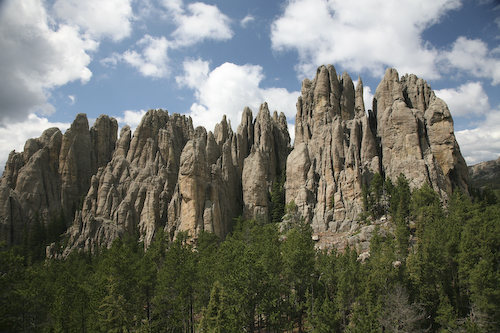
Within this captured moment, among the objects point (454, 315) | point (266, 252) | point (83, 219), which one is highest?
point (83, 219)

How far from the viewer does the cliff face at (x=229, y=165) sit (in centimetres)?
6400

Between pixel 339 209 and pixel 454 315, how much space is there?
34.3 meters

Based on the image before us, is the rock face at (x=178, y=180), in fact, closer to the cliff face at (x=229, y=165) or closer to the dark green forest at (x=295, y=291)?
the cliff face at (x=229, y=165)

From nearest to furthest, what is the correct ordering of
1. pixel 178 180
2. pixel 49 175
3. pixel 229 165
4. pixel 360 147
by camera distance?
pixel 178 180 < pixel 360 147 < pixel 229 165 < pixel 49 175

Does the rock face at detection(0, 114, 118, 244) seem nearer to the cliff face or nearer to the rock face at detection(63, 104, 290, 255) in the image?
the cliff face

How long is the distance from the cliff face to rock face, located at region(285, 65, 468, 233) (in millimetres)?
210

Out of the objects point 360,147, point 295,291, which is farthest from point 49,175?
point 295,291

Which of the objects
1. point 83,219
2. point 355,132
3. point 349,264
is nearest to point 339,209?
point 355,132

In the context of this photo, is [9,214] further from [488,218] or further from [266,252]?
[488,218]

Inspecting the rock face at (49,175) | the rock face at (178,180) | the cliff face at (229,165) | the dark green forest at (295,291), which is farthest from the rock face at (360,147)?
the rock face at (49,175)

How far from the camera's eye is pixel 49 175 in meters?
82.3

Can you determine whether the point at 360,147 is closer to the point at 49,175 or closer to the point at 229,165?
the point at 229,165

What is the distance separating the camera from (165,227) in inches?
2702

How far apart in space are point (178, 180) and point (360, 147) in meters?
35.4
